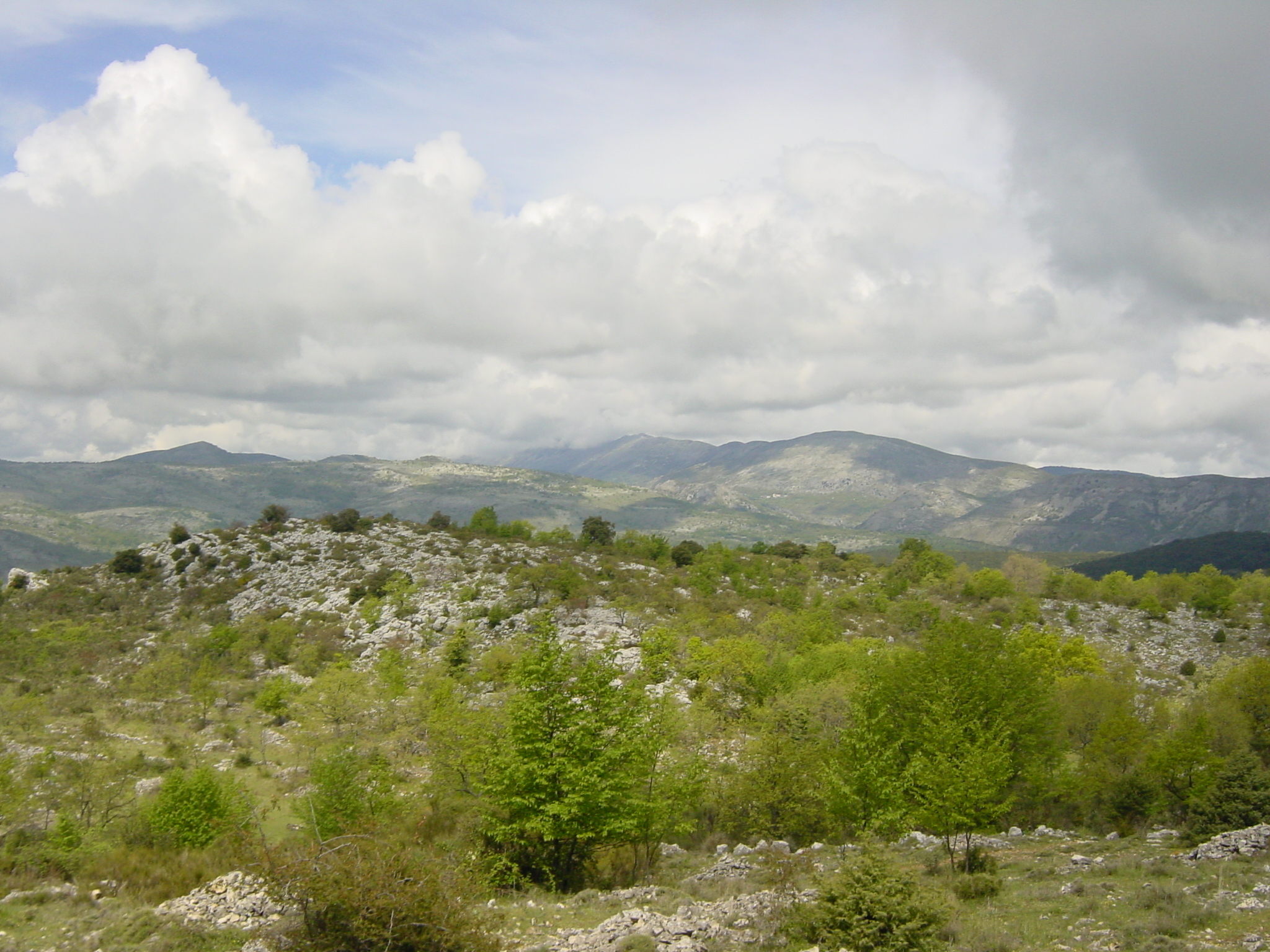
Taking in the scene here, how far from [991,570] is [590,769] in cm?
9770

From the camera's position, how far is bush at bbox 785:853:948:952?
15695 millimetres

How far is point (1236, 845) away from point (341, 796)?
1282 inches

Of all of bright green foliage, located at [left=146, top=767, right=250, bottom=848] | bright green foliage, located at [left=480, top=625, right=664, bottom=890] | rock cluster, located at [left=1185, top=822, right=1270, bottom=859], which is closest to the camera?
rock cluster, located at [left=1185, top=822, right=1270, bottom=859]

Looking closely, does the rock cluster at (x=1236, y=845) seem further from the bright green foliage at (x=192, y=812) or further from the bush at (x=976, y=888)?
the bright green foliage at (x=192, y=812)

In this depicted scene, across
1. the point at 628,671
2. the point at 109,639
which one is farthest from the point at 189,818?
the point at 109,639

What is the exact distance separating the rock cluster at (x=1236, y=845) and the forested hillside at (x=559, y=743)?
4192 mm

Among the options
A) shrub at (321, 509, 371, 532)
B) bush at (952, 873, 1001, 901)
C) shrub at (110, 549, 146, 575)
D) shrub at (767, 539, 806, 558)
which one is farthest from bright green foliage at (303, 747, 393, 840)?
shrub at (767, 539, 806, 558)

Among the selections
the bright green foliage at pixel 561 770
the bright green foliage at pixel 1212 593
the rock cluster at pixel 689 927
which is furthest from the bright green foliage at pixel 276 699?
the bright green foliage at pixel 1212 593

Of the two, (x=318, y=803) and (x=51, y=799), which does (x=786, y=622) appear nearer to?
(x=318, y=803)

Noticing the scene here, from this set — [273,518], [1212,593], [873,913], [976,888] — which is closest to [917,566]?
[1212,593]

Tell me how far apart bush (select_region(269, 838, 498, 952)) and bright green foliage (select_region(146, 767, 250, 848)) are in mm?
14786

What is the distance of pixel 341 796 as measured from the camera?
97.6ft

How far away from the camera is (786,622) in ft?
236

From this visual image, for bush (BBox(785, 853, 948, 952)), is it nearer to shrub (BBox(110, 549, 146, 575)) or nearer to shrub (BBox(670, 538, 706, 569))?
shrub (BBox(670, 538, 706, 569))
